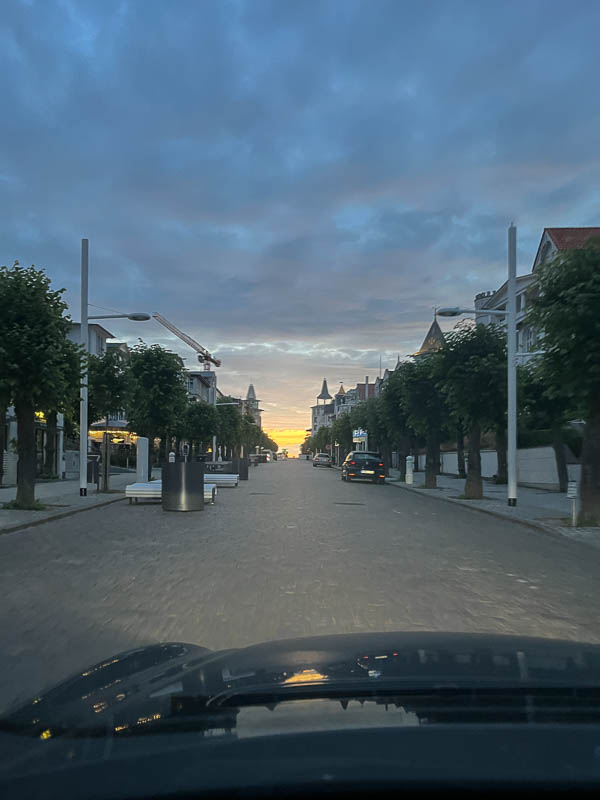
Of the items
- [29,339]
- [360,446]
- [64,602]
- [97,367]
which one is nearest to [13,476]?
[97,367]

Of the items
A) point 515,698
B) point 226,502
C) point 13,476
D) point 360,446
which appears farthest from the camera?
point 360,446

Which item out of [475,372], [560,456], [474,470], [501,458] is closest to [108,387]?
[475,372]

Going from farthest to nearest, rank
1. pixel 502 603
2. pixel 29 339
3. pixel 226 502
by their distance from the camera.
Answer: pixel 226 502, pixel 29 339, pixel 502 603

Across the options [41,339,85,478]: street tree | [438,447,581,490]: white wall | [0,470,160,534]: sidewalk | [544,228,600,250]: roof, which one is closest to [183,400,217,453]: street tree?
[438,447,581,490]: white wall

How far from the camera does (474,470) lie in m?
24.1

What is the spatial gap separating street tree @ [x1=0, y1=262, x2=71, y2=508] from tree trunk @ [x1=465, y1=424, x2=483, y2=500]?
1362 centimetres

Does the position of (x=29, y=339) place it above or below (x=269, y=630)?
above

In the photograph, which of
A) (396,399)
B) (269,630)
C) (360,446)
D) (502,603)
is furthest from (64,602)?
(360,446)

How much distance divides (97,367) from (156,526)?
11.7 m

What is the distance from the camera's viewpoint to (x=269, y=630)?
585 cm

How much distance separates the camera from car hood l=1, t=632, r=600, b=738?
2199 mm

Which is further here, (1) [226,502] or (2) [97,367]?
(2) [97,367]

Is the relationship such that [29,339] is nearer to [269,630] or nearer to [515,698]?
[269,630]

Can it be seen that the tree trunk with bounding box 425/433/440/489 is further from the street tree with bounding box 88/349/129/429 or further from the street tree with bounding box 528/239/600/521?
the street tree with bounding box 528/239/600/521
